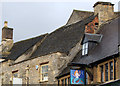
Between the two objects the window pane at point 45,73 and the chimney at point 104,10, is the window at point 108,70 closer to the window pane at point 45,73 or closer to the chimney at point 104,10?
the chimney at point 104,10

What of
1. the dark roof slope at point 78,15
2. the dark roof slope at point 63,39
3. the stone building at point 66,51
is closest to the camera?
the stone building at point 66,51

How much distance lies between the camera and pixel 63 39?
3078 cm

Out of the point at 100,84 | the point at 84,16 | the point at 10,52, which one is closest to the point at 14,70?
the point at 10,52

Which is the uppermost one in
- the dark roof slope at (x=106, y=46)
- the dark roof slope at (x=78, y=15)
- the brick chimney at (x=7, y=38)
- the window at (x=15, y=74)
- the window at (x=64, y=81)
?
the dark roof slope at (x=78, y=15)

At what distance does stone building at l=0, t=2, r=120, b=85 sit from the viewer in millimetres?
22578

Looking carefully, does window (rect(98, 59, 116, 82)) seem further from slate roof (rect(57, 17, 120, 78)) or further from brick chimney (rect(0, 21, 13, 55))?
brick chimney (rect(0, 21, 13, 55))

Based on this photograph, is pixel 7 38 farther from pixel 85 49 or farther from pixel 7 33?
pixel 85 49

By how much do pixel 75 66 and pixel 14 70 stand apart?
10562 mm

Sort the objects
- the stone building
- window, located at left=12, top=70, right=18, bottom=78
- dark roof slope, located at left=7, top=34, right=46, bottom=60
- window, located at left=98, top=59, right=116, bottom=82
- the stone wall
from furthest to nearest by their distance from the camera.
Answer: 1. dark roof slope, located at left=7, top=34, right=46, bottom=60
2. window, located at left=12, top=70, right=18, bottom=78
3. the stone wall
4. the stone building
5. window, located at left=98, top=59, right=116, bottom=82

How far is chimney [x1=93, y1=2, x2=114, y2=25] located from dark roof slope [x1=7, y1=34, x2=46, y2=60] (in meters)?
8.92

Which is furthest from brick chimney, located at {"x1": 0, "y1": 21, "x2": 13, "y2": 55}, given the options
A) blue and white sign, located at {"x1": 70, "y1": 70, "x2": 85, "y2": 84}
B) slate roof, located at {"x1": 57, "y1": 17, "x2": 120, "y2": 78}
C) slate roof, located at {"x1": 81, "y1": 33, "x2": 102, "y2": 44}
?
blue and white sign, located at {"x1": 70, "y1": 70, "x2": 85, "y2": 84}

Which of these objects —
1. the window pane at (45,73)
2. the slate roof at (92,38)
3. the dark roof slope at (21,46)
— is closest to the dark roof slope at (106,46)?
the slate roof at (92,38)

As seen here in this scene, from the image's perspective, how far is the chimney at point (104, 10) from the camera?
27453mm

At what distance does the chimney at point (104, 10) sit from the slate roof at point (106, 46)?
1.36 metres
